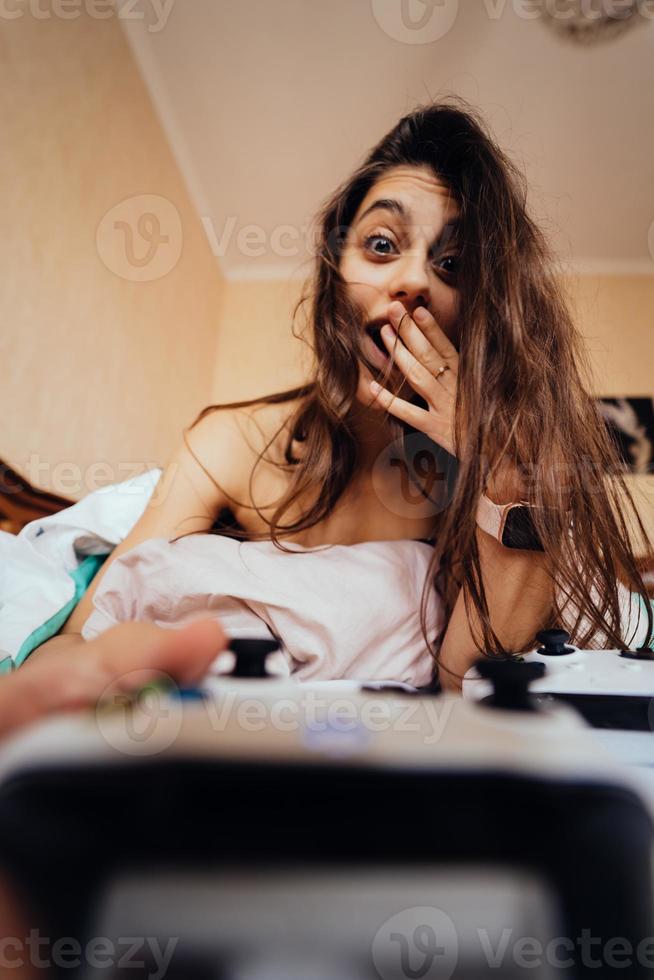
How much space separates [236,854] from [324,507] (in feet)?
1.83

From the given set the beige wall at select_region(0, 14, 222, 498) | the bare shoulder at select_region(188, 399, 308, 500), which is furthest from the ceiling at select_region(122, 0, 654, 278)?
the bare shoulder at select_region(188, 399, 308, 500)

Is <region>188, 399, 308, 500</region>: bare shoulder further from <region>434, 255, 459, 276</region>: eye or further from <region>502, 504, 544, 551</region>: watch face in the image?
<region>502, 504, 544, 551</region>: watch face

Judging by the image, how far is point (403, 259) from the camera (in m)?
0.67

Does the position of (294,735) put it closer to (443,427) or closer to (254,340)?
(443,427)

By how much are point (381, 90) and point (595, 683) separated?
1.57 m

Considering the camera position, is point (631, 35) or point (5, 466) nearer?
point (5, 466)

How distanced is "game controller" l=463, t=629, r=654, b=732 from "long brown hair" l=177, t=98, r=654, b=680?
0.14 ft

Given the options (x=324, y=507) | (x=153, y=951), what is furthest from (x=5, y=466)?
(x=153, y=951)

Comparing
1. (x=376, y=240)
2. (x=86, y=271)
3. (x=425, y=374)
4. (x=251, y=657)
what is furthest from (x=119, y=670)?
(x=86, y=271)

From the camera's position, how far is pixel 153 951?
0.14 meters

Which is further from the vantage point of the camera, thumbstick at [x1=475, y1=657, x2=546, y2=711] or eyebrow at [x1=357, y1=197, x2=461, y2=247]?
eyebrow at [x1=357, y1=197, x2=461, y2=247]

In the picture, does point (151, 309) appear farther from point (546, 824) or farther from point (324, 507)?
point (546, 824)

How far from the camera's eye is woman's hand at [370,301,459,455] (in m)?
0.53

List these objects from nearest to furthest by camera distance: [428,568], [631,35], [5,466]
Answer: [428,568]
[5,466]
[631,35]
